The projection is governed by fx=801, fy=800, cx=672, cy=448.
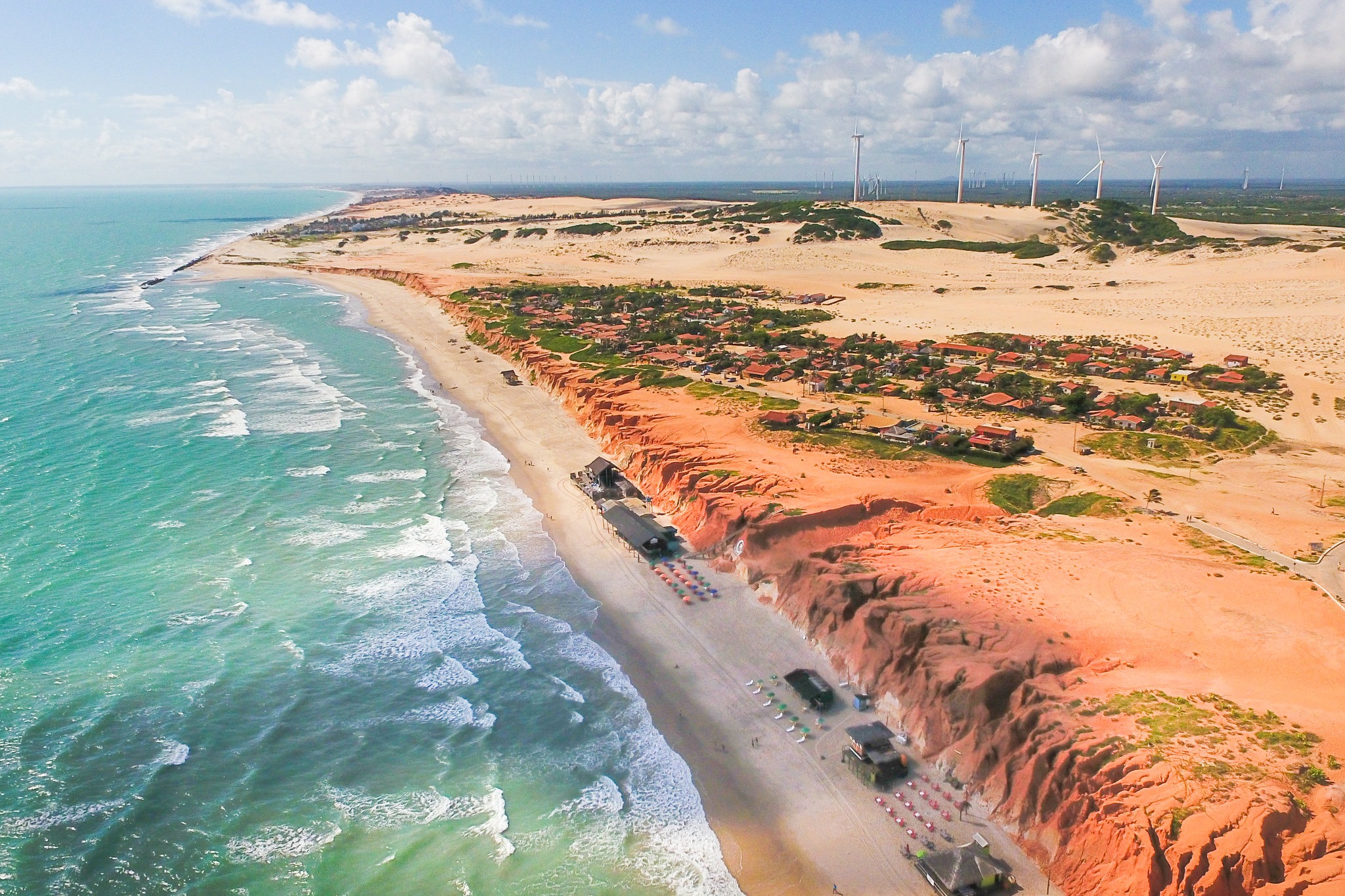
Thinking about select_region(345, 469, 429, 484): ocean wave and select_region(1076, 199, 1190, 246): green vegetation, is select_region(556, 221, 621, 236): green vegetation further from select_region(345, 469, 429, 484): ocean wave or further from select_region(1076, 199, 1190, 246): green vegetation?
select_region(345, 469, 429, 484): ocean wave

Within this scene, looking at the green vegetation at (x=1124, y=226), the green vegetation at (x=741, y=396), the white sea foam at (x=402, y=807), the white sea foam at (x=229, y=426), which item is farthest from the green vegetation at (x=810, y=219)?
the white sea foam at (x=402, y=807)

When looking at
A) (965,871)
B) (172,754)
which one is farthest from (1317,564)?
(172,754)

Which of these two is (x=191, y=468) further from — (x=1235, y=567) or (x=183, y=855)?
(x=1235, y=567)

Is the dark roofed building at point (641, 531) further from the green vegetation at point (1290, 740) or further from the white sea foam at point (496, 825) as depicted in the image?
the green vegetation at point (1290, 740)

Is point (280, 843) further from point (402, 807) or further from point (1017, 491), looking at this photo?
point (1017, 491)

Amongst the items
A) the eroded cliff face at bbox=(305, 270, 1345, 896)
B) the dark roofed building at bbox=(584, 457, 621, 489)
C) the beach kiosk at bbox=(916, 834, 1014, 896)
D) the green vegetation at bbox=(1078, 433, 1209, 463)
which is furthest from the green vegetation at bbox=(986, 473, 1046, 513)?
the dark roofed building at bbox=(584, 457, 621, 489)

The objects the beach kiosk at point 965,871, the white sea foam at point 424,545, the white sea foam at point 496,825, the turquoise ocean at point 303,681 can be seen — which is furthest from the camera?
the white sea foam at point 424,545

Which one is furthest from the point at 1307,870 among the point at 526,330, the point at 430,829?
the point at 526,330
